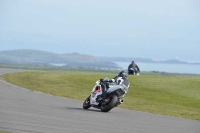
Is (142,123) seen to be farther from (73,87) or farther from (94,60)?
(94,60)

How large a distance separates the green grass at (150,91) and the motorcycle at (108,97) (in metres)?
2.44

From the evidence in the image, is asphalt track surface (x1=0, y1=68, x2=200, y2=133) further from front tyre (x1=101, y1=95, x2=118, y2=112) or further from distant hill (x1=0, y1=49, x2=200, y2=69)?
distant hill (x1=0, y1=49, x2=200, y2=69)

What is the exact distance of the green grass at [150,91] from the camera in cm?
2788

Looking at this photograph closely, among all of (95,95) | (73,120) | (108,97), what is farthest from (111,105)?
(73,120)

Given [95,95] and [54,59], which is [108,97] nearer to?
[95,95]

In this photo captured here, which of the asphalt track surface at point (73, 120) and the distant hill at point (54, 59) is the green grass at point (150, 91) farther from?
the distant hill at point (54, 59)

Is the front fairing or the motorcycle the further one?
the front fairing

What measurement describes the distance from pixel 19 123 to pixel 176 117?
8089 mm

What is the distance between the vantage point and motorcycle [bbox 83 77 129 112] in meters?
23.2

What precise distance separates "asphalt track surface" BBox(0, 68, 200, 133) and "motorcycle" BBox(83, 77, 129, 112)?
0.27m

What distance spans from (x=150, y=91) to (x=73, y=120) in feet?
63.3

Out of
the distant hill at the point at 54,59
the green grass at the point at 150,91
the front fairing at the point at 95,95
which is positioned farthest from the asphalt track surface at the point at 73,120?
the distant hill at the point at 54,59

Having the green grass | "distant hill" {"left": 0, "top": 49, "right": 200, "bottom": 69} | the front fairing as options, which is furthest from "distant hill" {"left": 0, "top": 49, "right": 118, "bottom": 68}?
the front fairing

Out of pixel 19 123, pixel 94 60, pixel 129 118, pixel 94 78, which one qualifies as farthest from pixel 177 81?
pixel 94 60
